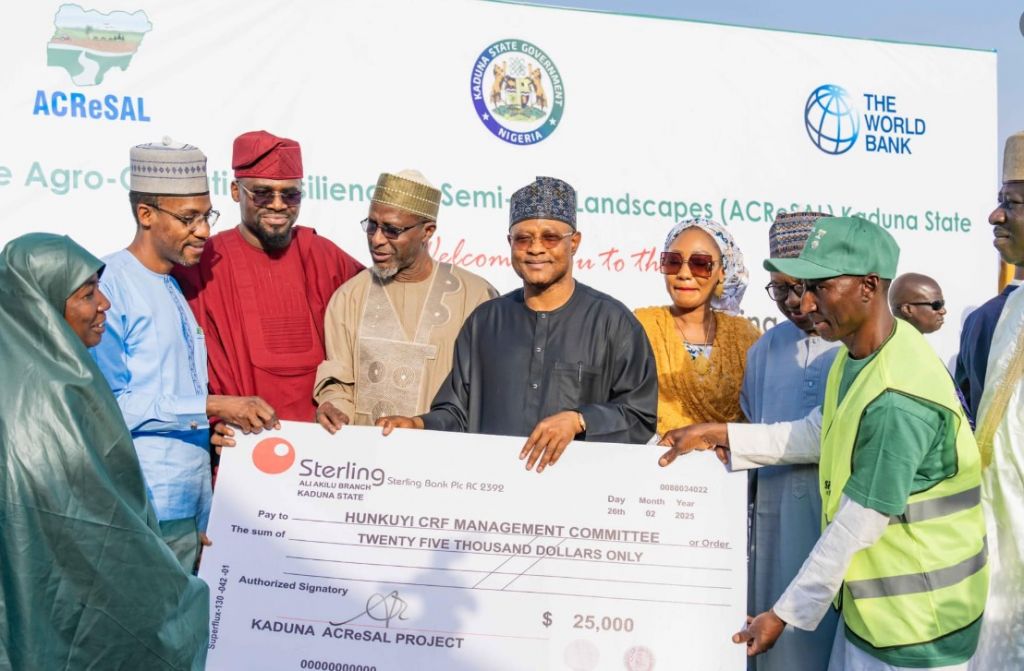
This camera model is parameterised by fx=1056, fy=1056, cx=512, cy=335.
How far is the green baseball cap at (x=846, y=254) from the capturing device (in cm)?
295

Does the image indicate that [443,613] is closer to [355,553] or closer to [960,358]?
[355,553]

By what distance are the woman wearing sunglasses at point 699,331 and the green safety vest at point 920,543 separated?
4.38 ft

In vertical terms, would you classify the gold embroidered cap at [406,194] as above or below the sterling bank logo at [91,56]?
below

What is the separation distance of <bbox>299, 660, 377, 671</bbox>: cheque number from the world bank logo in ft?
11.5

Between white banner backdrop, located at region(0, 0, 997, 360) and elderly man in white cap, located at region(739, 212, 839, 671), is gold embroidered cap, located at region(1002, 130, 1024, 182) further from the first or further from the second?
white banner backdrop, located at region(0, 0, 997, 360)

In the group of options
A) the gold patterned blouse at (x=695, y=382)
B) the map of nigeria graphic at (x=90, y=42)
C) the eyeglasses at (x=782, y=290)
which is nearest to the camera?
the eyeglasses at (x=782, y=290)

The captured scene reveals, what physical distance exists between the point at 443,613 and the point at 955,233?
16.2ft

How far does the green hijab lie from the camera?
2592 mm

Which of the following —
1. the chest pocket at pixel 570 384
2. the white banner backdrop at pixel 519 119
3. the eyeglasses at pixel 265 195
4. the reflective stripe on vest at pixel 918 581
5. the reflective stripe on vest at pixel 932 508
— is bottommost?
the reflective stripe on vest at pixel 918 581

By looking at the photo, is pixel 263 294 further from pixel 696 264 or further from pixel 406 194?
pixel 696 264

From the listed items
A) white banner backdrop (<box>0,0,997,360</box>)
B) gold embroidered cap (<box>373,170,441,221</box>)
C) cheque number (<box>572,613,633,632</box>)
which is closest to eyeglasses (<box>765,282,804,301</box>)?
cheque number (<box>572,613,633,632</box>)

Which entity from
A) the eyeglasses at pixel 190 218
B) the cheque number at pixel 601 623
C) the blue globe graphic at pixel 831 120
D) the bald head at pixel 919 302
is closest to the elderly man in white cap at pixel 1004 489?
the cheque number at pixel 601 623

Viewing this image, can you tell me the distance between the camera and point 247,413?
370cm

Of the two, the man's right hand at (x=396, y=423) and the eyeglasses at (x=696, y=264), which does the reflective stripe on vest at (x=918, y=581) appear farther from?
the eyeglasses at (x=696, y=264)
